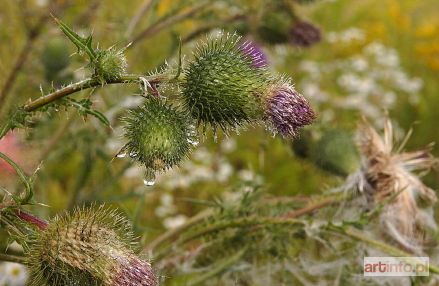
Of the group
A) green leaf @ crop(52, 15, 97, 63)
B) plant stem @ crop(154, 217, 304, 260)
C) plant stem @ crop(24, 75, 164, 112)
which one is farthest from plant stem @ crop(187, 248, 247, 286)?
green leaf @ crop(52, 15, 97, 63)

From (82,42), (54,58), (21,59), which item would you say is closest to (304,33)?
(54,58)

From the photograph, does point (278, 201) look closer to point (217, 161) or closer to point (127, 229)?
point (127, 229)

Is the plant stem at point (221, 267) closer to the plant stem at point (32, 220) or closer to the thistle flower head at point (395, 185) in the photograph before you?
the thistle flower head at point (395, 185)

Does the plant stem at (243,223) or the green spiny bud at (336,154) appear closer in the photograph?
the plant stem at (243,223)

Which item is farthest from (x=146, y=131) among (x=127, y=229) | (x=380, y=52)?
(x=380, y=52)

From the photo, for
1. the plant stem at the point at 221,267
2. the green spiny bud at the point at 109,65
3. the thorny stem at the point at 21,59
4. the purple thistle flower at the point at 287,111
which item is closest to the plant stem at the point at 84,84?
the green spiny bud at the point at 109,65

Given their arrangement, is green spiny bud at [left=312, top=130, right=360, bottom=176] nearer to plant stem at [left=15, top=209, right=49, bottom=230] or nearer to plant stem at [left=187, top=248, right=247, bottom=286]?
plant stem at [left=187, top=248, right=247, bottom=286]
